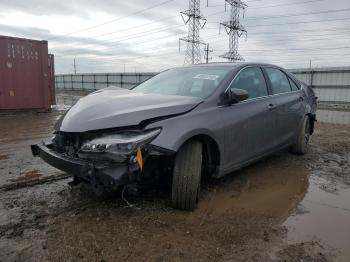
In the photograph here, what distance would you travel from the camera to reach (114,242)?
2.61m

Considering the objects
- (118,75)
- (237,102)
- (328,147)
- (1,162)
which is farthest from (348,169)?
(118,75)

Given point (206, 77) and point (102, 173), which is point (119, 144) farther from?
point (206, 77)

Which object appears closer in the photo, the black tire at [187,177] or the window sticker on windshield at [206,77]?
the black tire at [187,177]

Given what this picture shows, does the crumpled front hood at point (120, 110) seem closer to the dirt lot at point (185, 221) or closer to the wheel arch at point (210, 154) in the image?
the wheel arch at point (210, 154)

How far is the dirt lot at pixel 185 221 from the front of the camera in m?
2.49

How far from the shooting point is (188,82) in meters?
3.98

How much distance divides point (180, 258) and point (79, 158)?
1224 mm

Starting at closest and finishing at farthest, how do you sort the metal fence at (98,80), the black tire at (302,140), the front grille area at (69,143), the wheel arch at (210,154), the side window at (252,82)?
the front grille area at (69,143) → the wheel arch at (210,154) → the side window at (252,82) → the black tire at (302,140) → the metal fence at (98,80)

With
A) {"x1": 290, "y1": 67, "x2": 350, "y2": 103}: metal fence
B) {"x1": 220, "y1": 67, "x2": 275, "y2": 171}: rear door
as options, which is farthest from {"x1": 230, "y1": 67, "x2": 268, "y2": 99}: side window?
{"x1": 290, "y1": 67, "x2": 350, "y2": 103}: metal fence

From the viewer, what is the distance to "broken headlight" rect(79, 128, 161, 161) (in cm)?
271

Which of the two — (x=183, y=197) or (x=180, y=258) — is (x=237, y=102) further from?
(x=180, y=258)

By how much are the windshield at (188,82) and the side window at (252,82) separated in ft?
0.61

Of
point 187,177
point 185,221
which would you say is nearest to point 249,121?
point 187,177

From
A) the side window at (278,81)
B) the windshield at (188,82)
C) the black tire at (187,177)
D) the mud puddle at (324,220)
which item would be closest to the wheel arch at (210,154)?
the black tire at (187,177)
